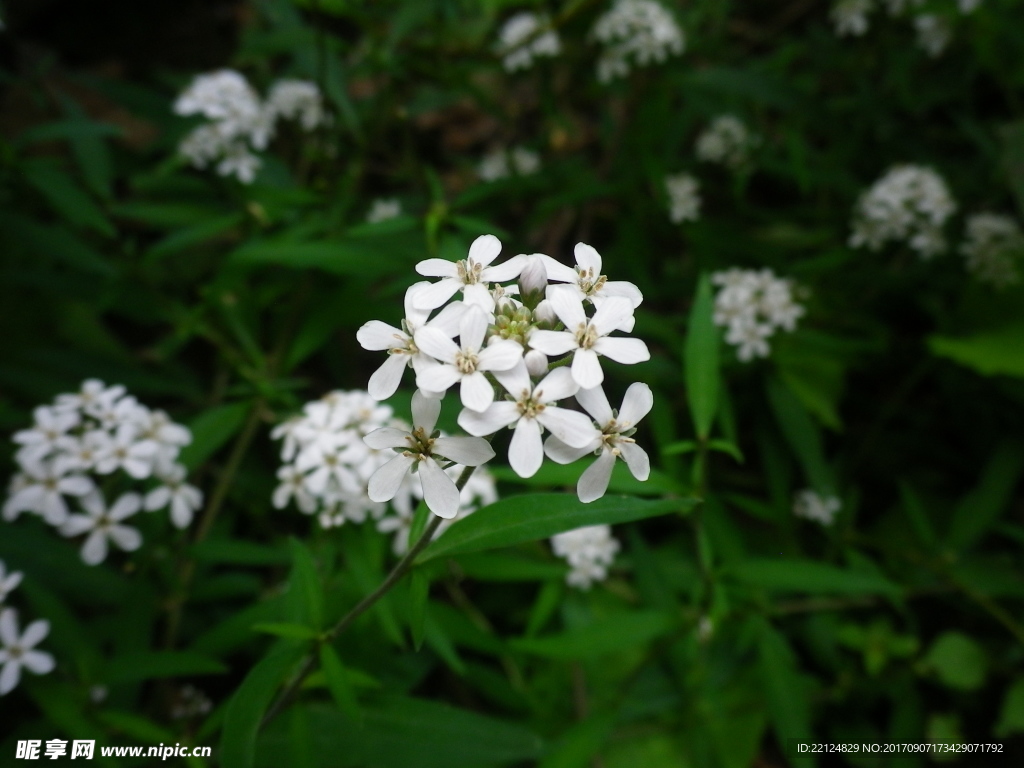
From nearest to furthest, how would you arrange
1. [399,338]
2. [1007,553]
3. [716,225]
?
1. [399,338]
2. [1007,553]
3. [716,225]

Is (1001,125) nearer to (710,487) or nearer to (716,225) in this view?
(716,225)

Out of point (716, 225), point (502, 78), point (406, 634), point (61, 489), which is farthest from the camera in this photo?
point (502, 78)

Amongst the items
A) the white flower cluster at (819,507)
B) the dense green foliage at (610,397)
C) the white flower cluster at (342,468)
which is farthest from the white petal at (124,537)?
the white flower cluster at (819,507)

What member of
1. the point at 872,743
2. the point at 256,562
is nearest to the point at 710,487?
the point at 872,743

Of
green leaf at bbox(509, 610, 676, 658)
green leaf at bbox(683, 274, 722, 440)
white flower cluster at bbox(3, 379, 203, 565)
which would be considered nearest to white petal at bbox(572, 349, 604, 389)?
green leaf at bbox(683, 274, 722, 440)

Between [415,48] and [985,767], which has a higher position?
[415,48]

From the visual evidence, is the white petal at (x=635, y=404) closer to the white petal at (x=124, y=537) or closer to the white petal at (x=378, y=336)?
the white petal at (x=378, y=336)
